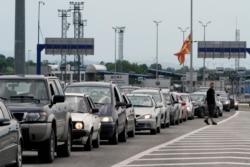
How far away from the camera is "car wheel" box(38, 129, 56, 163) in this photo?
56.0 ft

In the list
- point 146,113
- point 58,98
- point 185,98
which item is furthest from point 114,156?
point 185,98

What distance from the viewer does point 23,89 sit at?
→ 18.5 m

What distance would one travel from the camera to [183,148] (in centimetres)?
2244

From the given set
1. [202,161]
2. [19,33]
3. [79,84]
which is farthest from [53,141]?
[19,33]

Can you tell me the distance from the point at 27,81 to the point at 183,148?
18.5ft

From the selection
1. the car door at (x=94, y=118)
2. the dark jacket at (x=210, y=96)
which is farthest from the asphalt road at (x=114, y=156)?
the dark jacket at (x=210, y=96)

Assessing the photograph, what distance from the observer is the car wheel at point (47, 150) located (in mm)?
17062

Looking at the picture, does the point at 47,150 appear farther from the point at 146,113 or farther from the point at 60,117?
the point at 146,113

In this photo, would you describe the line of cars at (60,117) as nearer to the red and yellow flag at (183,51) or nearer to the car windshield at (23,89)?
the car windshield at (23,89)

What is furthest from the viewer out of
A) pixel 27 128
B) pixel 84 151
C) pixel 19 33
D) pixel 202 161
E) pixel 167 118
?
pixel 167 118

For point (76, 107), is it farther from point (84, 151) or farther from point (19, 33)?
point (19, 33)

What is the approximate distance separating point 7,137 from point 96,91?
11218 millimetres

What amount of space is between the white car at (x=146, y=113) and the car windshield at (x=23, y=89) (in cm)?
1227

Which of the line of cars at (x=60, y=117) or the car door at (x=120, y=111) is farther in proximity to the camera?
the car door at (x=120, y=111)
